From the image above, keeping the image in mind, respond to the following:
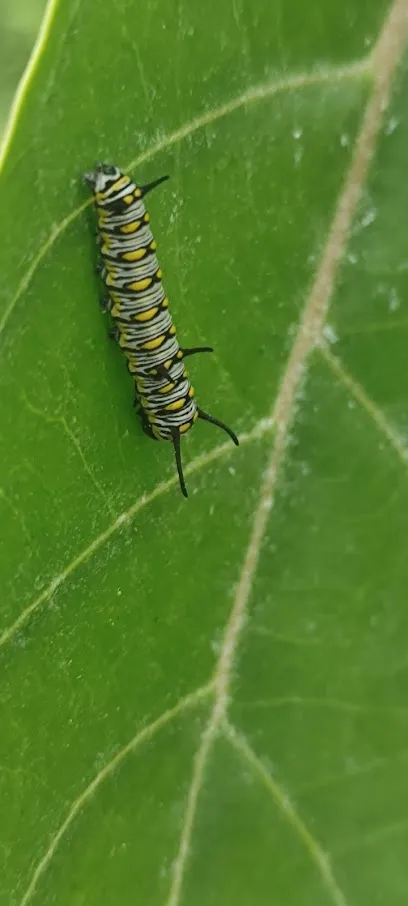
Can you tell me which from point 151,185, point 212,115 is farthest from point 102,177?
point 212,115

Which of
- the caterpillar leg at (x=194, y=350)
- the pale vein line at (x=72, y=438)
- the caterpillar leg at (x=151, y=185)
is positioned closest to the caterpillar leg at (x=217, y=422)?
the caterpillar leg at (x=194, y=350)

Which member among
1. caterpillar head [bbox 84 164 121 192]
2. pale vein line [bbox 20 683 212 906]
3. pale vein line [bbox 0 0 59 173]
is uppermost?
pale vein line [bbox 0 0 59 173]

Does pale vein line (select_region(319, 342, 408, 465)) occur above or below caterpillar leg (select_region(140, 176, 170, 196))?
below

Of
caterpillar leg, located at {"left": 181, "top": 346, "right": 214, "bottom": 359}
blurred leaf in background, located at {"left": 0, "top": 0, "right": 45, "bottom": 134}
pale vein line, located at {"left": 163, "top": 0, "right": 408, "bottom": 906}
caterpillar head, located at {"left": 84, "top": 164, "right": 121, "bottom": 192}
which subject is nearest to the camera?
caterpillar head, located at {"left": 84, "top": 164, "right": 121, "bottom": 192}

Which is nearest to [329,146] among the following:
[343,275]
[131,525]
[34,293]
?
[343,275]

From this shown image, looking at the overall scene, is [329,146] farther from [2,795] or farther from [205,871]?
[205,871]

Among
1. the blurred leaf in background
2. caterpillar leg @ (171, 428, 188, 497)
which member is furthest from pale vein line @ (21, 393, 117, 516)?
the blurred leaf in background

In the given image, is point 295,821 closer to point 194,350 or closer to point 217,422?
point 217,422

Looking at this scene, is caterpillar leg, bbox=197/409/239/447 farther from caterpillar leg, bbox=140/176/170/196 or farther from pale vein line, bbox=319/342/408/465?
caterpillar leg, bbox=140/176/170/196

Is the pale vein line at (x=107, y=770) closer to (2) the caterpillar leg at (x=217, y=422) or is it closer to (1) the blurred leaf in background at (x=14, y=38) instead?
(2) the caterpillar leg at (x=217, y=422)
